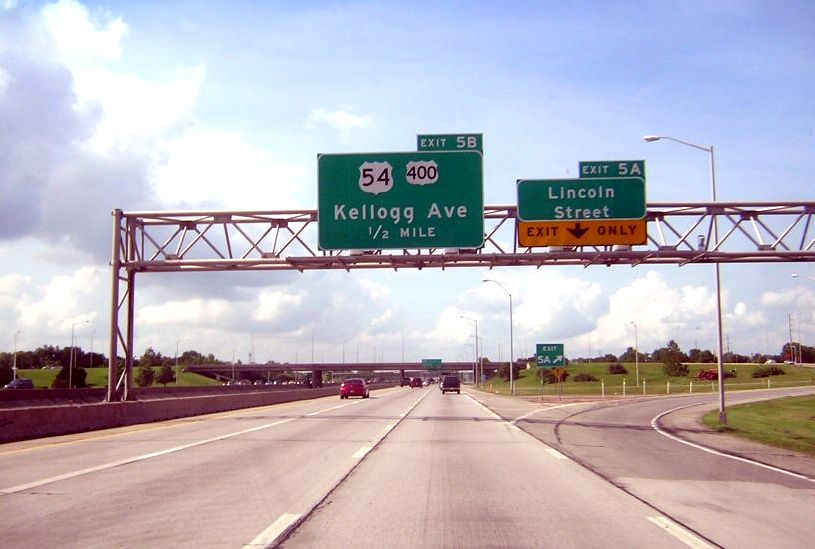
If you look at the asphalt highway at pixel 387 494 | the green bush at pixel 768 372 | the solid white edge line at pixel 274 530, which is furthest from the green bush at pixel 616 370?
the solid white edge line at pixel 274 530

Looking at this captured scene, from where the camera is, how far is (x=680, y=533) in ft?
30.9

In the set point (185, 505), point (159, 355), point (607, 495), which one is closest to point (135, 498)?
point (185, 505)

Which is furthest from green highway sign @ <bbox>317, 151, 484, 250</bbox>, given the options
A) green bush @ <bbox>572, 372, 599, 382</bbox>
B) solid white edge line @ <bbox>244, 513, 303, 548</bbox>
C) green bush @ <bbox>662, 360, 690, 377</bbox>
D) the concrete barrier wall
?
green bush @ <bbox>572, 372, 599, 382</bbox>

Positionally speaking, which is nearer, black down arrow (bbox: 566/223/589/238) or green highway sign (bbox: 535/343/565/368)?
black down arrow (bbox: 566/223/589/238)

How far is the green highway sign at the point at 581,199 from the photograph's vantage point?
1081 inches

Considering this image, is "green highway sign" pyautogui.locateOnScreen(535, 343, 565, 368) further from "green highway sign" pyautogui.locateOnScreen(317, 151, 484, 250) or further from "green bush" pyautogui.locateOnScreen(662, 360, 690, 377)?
"green bush" pyautogui.locateOnScreen(662, 360, 690, 377)

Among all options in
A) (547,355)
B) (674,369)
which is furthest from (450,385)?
(674,369)

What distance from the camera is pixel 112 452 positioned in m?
18.2

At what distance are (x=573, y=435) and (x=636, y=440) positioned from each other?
2069 mm

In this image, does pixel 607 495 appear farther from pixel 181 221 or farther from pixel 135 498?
pixel 181 221

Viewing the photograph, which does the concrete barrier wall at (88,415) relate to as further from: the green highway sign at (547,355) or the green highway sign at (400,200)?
the green highway sign at (547,355)

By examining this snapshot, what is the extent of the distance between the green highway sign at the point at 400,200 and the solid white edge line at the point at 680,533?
17852 mm

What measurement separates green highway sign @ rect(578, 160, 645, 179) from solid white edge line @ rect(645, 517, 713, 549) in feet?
62.0

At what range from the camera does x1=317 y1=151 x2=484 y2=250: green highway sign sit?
2756cm
